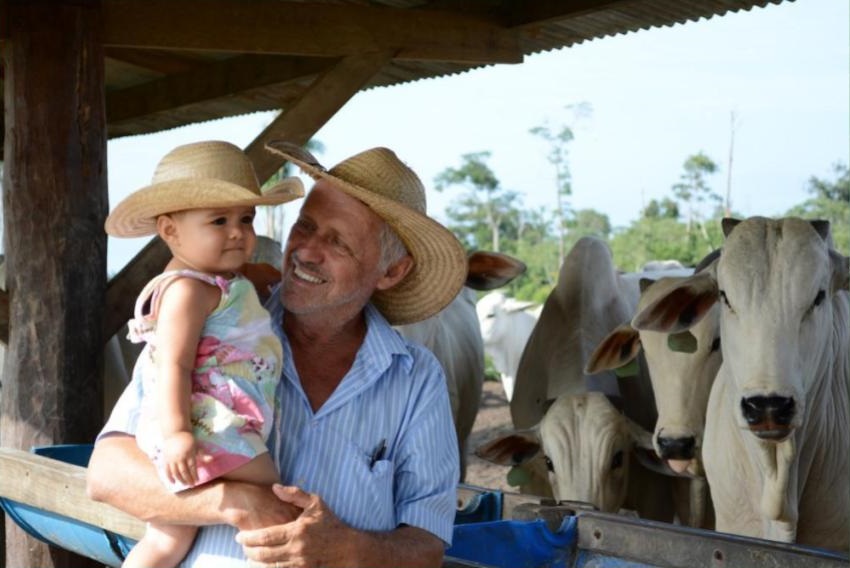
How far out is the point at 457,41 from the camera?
17.2ft

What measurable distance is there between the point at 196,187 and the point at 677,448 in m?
2.62

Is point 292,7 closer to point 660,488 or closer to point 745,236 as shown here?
point 745,236

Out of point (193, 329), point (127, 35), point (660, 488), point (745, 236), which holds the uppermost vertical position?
point (127, 35)

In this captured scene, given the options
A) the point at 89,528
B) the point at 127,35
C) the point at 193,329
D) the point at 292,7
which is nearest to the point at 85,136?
the point at 127,35

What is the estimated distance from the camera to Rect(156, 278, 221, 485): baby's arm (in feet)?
7.67

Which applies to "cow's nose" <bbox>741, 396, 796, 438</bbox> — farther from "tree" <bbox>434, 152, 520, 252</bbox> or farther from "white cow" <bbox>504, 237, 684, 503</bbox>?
"tree" <bbox>434, 152, 520, 252</bbox>

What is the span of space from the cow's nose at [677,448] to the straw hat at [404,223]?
72.9 inches

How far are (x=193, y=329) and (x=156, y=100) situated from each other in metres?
4.60

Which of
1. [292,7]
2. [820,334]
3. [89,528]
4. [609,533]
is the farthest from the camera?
[292,7]

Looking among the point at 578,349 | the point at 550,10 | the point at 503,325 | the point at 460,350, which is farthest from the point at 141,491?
the point at 503,325

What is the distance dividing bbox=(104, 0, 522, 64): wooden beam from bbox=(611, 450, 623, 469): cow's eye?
5.61 feet

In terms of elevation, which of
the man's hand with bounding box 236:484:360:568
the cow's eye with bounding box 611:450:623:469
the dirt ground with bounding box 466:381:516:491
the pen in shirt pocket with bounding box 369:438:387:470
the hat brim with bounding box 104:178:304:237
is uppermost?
the hat brim with bounding box 104:178:304:237

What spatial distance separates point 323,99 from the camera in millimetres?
4930

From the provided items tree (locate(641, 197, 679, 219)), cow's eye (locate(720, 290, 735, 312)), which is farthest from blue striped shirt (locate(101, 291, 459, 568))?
tree (locate(641, 197, 679, 219))
